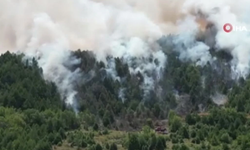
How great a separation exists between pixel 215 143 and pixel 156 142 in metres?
18.2

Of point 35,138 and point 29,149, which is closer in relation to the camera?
point 29,149

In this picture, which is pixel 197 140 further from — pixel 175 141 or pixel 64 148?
pixel 64 148

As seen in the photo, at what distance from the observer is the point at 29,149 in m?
180

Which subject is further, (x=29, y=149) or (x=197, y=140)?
(x=197, y=140)

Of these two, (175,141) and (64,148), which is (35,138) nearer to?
(64,148)

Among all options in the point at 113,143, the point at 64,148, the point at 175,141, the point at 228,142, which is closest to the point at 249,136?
the point at 228,142

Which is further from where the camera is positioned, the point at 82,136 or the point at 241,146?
the point at 82,136

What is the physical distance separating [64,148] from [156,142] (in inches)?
1089

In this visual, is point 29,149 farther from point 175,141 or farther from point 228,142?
point 228,142

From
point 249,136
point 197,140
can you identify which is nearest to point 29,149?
point 197,140

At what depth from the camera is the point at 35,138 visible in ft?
631

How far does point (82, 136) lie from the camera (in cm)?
19725

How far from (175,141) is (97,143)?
23.9 metres

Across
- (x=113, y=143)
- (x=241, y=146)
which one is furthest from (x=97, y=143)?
(x=241, y=146)
